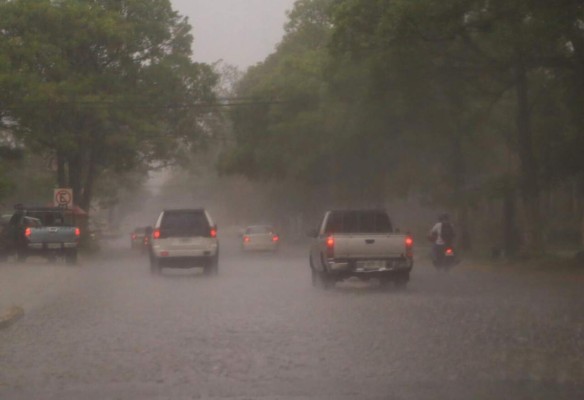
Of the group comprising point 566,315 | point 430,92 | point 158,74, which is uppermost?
point 158,74

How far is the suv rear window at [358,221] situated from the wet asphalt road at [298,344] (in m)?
1.71

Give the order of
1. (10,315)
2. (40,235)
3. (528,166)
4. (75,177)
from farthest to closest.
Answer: (75,177) < (40,235) < (528,166) < (10,315)

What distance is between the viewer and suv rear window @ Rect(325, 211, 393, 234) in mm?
26719

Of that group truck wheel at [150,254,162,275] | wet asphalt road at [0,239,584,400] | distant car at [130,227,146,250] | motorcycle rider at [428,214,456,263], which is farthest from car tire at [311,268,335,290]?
distant car at [130,227,146,250]

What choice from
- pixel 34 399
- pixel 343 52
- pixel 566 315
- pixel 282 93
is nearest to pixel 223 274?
pixel 343 52

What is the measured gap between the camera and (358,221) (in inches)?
1057

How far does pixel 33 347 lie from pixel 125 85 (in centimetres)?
4340

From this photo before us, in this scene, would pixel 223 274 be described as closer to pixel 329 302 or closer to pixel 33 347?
pixel 329 302

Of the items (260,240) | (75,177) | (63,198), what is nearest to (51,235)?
(63,198)

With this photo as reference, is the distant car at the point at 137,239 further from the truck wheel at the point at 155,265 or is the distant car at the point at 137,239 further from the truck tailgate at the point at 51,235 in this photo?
the truck wheel at the point at 155,265

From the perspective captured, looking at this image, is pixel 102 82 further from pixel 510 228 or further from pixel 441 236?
pixel 441 236

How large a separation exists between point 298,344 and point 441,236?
16.3 metres

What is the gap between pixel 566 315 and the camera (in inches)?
740

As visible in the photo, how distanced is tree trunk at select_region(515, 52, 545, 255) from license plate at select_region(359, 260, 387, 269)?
38.1 ft
